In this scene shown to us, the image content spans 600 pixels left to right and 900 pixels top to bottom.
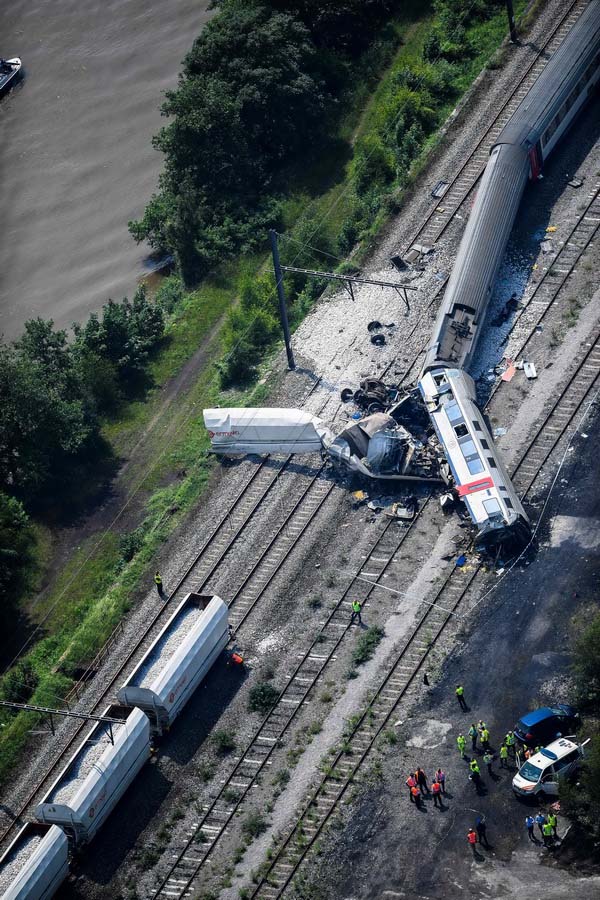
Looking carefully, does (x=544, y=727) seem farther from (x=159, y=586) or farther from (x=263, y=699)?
(x=159, y=586)

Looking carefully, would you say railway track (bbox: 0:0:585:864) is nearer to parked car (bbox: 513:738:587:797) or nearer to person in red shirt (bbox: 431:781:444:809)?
person in red shirt (bbox: 431:781:444:809)

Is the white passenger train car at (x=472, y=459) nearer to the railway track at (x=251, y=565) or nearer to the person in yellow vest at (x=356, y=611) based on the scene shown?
the person in yellow vest at (x=356, y=611)

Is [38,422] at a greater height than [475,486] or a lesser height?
greater

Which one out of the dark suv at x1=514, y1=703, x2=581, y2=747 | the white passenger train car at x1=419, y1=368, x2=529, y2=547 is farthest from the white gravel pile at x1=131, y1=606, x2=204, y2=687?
the dark suv at x1=514, y1=703, x2=581, y2=747

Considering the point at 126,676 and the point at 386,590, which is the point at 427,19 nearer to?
the point at 386,590

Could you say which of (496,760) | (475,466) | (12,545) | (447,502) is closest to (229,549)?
(447,502)

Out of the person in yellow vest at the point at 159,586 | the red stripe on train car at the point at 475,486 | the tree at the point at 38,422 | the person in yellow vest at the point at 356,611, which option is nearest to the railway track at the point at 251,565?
the person in yellow vest at the point at 159,586
